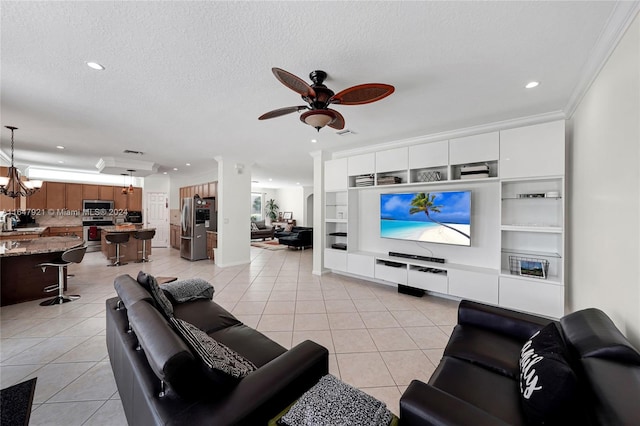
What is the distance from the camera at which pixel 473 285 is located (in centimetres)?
344

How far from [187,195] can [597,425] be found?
914 centimetres

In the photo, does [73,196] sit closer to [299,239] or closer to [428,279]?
[299,239]

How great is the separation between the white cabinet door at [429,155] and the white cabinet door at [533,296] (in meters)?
1.76

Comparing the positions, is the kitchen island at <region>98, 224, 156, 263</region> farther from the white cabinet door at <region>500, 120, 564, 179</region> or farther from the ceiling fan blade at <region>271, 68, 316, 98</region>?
the white cabinet door at <region>500, 120, 564, 179</region>

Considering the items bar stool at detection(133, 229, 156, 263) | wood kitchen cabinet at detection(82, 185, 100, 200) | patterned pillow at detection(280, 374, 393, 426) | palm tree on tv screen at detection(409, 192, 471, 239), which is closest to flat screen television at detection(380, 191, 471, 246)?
palm tree on tv screen at detection(409, 192, 471, 239)

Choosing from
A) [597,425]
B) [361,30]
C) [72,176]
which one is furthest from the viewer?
[72,176]

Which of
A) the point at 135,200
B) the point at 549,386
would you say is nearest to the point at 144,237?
the point at 135,200

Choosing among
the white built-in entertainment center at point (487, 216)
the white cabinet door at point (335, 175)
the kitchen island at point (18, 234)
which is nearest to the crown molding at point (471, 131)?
the white built-in entertainment center at point (487, 216)

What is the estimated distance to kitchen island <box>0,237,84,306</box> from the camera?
3500mm

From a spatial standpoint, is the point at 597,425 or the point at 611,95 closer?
the point at 597,425

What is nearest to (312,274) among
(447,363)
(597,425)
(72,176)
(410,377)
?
(410,377)

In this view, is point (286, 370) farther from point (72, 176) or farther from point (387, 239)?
point (72, 176)

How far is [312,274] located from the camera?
534cm

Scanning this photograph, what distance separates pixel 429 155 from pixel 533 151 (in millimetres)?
1209
